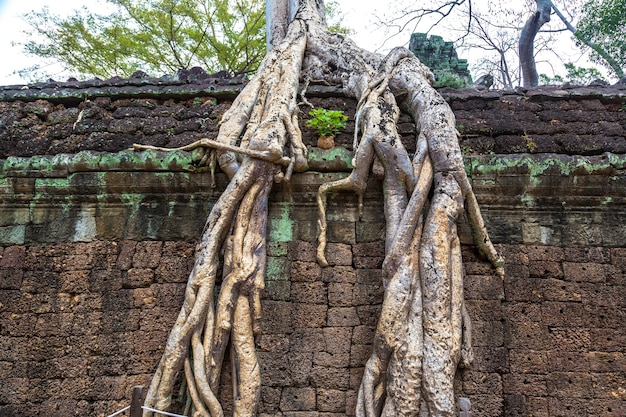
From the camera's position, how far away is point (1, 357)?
307cm

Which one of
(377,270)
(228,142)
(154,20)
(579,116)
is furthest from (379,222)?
(154,20)

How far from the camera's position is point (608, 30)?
6988 millimetres

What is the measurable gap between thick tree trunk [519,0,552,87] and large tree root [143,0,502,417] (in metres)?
6.71

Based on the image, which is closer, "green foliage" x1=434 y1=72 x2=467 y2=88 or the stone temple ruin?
"green foliage" x1=434 y1=72 x2=467 y2=88

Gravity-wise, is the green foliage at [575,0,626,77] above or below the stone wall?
above

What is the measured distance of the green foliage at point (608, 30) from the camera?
267 inches

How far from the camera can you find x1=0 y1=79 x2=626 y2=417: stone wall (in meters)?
2.86

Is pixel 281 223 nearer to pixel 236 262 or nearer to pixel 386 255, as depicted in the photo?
pixel 236 262

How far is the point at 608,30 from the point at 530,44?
7.15 ft

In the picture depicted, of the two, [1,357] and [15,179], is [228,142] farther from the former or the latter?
[1,357]

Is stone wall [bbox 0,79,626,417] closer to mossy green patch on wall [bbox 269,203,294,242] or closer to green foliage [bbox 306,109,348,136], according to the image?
mossy green patch on wall [bbox 269,203,294,242]

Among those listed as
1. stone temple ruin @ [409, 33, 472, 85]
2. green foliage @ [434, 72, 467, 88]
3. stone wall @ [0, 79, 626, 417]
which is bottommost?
stone wall @ [0, 79, 626, 417]

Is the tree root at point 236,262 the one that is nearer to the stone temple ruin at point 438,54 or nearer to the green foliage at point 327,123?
the green foliage at point 327,123

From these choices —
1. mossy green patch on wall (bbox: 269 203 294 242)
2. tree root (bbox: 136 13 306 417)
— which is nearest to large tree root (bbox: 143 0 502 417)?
tree root (bbox: 136 13 306 417)
